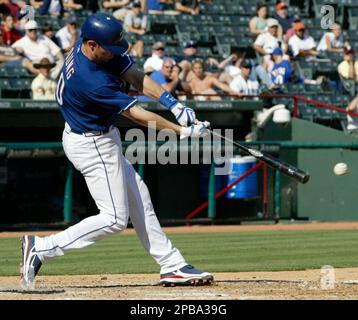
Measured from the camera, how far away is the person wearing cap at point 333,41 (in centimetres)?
1898

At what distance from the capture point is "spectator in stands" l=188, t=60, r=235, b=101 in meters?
15.4

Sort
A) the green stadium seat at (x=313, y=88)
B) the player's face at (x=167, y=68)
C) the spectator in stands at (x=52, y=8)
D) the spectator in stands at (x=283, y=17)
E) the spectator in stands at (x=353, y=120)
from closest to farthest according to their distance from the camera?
1. the player's face at (x=167, y=68)
2. the spectator in stands at (x=52, y=8)
3. the spectator in stands at (x=353, y=120)
4. the green stadium seat at (x=313, y=88)
5. the spectator in stands at (x=283, y=17)

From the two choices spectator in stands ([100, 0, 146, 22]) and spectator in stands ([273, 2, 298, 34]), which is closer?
spectator in stands ([100, 0, 146, 22])

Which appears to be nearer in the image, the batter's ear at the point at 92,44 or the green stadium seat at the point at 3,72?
the batter's ear at the point at 92,44

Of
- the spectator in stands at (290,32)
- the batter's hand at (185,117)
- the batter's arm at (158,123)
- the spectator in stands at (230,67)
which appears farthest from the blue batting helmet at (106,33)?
the spectator in stands at (290,32)

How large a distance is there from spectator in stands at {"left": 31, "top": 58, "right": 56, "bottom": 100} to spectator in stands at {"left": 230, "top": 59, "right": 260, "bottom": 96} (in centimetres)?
316

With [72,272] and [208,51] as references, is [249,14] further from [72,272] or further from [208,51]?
[72,272]

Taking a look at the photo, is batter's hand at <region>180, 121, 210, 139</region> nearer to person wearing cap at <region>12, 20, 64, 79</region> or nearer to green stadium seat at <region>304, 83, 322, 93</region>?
person wearing cap at <region>12, 20, 64, 79</region>

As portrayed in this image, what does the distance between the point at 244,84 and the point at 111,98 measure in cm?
957

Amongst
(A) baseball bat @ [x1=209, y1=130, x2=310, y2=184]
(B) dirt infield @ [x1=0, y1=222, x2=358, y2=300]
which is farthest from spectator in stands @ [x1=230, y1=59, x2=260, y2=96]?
(A) baseball bat @ [x1=209, y1=130, x2=310, y2=184]

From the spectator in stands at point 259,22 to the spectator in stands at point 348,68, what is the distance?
1556 mm

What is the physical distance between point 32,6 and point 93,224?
9.94 metres

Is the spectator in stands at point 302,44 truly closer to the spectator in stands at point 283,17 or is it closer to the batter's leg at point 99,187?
the spectator in stands at point 283,17

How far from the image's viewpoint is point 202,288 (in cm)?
698
